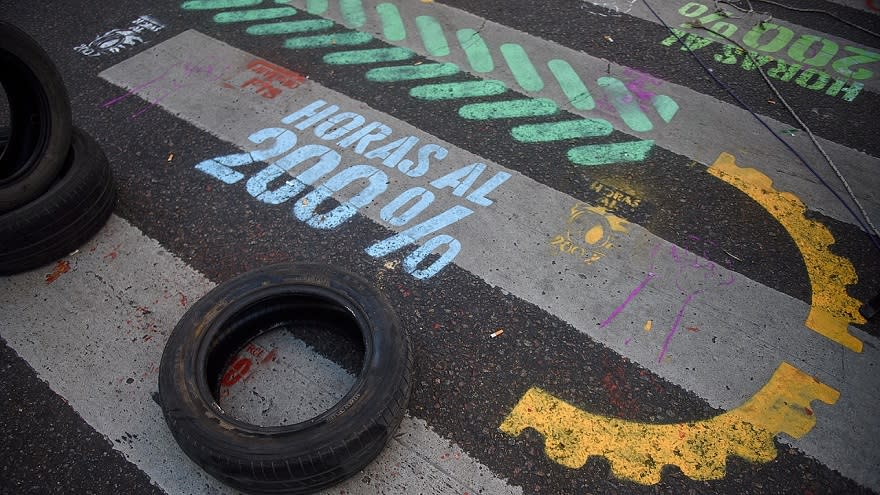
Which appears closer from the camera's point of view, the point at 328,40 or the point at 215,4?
the point at 328,40

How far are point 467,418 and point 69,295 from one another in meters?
2.68

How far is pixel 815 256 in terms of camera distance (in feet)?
12.7

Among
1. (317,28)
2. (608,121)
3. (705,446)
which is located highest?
(317,28)

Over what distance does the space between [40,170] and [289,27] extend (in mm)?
3149

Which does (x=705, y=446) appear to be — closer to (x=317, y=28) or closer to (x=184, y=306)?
(x=184, y=306)

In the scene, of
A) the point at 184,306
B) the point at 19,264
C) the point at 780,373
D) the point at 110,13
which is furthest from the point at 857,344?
the point at 110,13

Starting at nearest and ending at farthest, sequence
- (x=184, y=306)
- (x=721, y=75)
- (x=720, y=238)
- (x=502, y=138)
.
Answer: (x=184, y=306)
(x=720, y=238)
(x=502, y=138)
(x=721, y=75)

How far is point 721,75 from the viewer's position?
215 inches

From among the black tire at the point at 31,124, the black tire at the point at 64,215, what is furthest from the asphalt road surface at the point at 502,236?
the black tire at the point at 31,124

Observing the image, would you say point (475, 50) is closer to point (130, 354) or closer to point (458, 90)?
point (458, 90)

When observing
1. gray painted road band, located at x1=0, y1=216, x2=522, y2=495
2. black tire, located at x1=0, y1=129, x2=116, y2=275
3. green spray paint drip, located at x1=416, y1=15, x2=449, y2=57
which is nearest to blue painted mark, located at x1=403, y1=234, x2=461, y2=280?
gray painted road band, located at x1=0, y1=216, x2=522, y2=495

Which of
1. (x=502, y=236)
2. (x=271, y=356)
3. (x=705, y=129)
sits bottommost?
(x=271, y=356)

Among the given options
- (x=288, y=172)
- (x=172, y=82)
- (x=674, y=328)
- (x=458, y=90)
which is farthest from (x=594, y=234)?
(x=172, y=82)

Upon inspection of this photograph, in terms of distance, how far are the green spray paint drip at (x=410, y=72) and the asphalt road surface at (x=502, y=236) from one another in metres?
0.03
